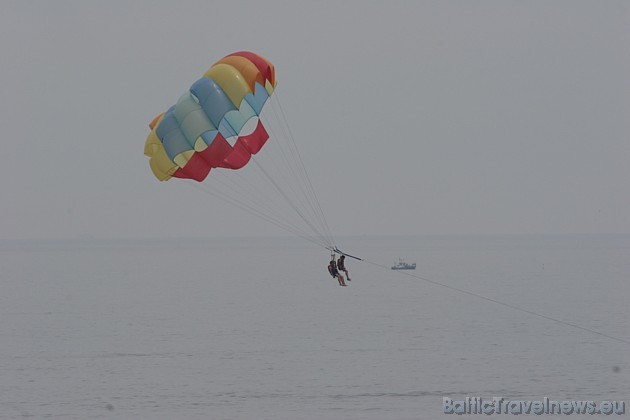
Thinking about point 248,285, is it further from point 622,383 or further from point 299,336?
point 622,383

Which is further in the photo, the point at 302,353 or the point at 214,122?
the point at 302,353

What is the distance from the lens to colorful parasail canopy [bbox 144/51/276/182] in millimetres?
30906

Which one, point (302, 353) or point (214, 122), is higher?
point (214, 122)

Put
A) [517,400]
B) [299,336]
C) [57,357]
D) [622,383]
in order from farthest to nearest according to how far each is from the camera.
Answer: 1. [299,336]
2. [57,357]
3. [622,383]
4. [517,400]

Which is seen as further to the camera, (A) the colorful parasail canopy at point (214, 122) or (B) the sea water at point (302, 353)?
(B) the sea water at point (302, 353)

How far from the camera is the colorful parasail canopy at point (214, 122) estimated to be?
101 feet

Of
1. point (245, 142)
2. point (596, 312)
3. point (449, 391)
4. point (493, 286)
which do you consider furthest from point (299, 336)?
point (493, 286)

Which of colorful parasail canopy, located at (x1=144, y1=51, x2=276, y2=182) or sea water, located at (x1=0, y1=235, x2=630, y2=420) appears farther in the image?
sea water, located at (x1=0, y1=235, x2=630, y2=420)

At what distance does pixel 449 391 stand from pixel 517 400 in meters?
3.50

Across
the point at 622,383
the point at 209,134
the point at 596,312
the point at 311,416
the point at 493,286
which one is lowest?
the point at 311,416

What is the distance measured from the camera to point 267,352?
60062 millimetres

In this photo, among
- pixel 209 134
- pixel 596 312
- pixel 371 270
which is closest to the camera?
pixel 209 134

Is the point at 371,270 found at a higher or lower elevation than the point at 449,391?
higher

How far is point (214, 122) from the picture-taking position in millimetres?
30859
